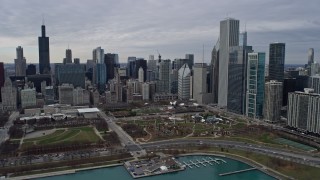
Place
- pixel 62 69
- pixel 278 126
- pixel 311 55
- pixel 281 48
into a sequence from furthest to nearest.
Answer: pixel 311 55, pixel 62 69, pixel 281 48, pixel 278 126

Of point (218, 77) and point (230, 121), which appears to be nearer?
point (230, 121)

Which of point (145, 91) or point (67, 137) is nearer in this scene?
point (67, 137)

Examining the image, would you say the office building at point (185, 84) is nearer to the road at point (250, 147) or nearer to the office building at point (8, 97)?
the office building at point (8, 97)

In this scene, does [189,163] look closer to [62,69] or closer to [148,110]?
[148,110]

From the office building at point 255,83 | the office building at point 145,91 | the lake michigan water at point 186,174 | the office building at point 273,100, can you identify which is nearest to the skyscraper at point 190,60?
the office building at point 145,91

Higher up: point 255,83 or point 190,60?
point 190,60

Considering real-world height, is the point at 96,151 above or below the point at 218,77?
below

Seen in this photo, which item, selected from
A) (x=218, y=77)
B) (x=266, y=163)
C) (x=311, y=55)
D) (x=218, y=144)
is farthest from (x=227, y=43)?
(x=311, y=55)

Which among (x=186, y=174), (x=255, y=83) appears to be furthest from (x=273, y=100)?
(x=186, y=174)

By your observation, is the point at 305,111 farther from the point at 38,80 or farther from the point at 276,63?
the point at 38,80
